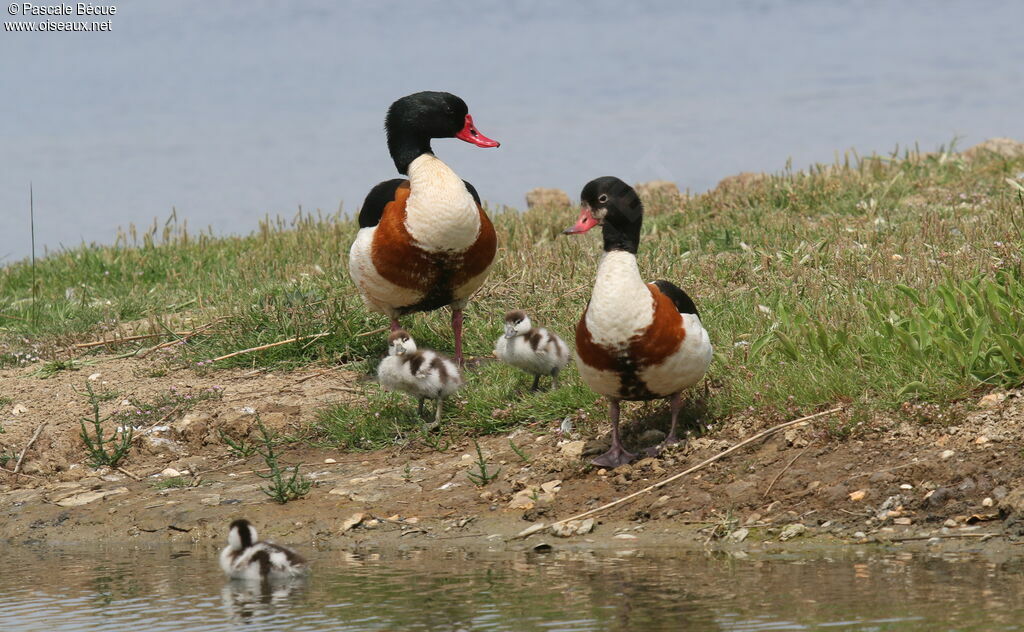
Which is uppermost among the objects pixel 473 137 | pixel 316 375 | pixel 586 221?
pixel 473 137

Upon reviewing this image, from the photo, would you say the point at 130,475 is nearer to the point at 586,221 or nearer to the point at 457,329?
the point at 457,329

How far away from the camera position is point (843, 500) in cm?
609

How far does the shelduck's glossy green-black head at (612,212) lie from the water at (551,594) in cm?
177

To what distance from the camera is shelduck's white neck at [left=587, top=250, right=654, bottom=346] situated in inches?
248

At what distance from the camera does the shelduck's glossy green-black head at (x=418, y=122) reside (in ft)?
31.2

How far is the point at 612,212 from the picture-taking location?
6707 millimetres

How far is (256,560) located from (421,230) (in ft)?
11.3

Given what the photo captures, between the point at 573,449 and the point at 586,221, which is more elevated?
the point at 586,221

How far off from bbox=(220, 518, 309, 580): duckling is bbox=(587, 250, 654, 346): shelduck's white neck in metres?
1.92

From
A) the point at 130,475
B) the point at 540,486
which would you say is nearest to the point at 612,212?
the point at 540,486

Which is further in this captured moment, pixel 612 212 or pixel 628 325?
pixel 612 212

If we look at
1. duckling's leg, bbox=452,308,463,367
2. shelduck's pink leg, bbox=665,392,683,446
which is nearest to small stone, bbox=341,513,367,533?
shelduck's pink leg, bbox=665,392,683,446

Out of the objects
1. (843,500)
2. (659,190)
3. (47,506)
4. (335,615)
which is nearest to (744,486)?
(843,500)

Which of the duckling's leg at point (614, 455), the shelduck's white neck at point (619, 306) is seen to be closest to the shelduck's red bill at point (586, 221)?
the shelduck's white neck at point (619, 306)
